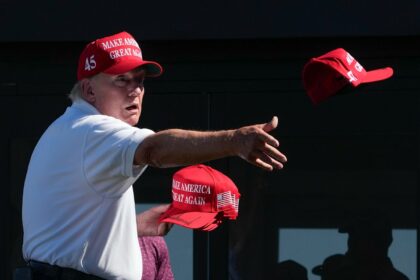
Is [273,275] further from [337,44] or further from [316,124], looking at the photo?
[337,44]

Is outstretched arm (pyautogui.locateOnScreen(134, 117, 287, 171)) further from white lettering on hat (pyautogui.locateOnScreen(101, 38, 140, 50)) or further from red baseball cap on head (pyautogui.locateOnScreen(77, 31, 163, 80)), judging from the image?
white lettering on hat (pyautogui.locateOnScreen(101, 38, 140, 50))

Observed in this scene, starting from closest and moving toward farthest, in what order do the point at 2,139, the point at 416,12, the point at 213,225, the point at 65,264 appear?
the point at 65,264, the point at 213,225, the point at 416,12, the point at 2,139

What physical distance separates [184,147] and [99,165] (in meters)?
0.33

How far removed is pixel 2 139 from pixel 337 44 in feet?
6.34

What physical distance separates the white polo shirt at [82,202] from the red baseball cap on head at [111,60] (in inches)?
5.3

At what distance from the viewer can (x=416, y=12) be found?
22.9 ft

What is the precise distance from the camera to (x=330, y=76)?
4305 millimetres

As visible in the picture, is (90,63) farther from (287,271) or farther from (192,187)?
(287,271)

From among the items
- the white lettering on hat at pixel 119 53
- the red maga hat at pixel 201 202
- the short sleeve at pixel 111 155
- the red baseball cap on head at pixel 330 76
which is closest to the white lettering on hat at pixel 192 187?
the red maga hat at pixel 201 202

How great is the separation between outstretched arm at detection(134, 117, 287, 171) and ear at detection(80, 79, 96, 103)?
58cm

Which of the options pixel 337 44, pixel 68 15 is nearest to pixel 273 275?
pixel 337 44

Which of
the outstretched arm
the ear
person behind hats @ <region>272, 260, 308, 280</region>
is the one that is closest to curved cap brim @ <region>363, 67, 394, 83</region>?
the outstretched arm

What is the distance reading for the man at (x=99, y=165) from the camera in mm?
3908

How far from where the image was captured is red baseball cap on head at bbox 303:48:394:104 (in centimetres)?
427
